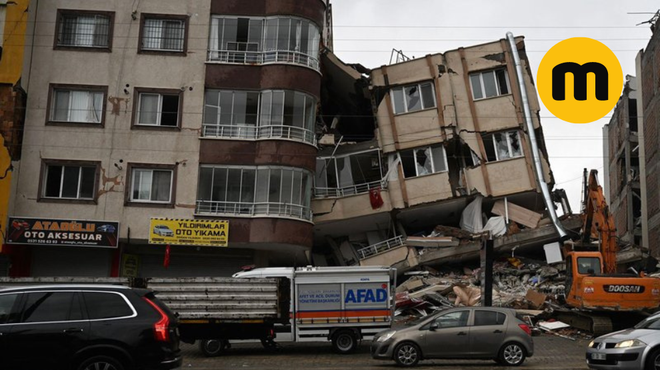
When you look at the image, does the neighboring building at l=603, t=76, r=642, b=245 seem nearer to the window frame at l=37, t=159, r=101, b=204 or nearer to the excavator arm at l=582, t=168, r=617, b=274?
the excavator arm at l=582, t=168, r=617, b=274

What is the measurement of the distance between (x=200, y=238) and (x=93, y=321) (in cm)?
1903

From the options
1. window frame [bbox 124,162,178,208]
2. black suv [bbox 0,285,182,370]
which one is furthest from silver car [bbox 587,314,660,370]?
window frame [bbox 124,162,178,208]

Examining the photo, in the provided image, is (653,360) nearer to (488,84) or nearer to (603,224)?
(603,224)

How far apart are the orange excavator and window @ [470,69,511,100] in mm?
11432

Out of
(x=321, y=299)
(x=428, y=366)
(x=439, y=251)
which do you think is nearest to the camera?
(x=428, y=366)

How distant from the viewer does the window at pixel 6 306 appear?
11.7 metres

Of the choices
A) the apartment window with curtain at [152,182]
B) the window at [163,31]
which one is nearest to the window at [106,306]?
the apartment window with curtain at [152,182]

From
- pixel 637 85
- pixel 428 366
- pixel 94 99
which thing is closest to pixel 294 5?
pixel 94 99

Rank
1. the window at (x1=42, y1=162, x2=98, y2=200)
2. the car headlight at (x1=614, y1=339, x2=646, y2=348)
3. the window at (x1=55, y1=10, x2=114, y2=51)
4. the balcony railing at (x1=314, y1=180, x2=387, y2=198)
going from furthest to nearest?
1. the balcony railing at (x1=314, y1=180, x2=387, y2=198)
2. the window at (x1=55, y1=10, x2=114, y2=51)
3. the window at (x1=42, y1=162, x2=98, y2=200)
4. the car headlight at (x1=614, y1=339, x2=646, y2=348)

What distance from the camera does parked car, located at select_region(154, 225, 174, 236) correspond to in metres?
30.6

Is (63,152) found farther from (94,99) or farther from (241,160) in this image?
(241,160)

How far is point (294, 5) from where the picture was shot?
3234 centimetres

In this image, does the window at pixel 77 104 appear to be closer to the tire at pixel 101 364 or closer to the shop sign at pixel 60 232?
the shop sign at pixel 60 232

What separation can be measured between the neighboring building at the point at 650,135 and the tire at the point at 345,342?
28.4 m
